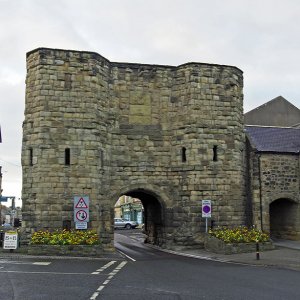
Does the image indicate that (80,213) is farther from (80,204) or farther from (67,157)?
(67,157)

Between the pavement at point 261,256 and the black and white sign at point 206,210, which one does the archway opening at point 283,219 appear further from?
the black and white sign at point 206,210

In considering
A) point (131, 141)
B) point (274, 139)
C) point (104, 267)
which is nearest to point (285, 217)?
point (274, 139)

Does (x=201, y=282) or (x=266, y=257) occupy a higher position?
(x=201, y=282)

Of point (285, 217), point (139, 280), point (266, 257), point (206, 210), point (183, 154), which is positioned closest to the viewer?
point (139, 280)

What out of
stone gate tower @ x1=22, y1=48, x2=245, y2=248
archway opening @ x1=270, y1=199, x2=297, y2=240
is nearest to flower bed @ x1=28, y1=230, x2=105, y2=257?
stone gate tower @ x1=22, y1=48, x2=245, y2=248

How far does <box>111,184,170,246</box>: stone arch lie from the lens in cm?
2288

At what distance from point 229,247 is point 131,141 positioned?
742cm

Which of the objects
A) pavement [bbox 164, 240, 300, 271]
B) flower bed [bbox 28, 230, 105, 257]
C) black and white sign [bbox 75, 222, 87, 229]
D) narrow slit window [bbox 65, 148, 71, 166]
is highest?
narrow slit window [bbox 65, 148, 71, 166]

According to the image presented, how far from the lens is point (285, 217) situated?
27297 millimetres

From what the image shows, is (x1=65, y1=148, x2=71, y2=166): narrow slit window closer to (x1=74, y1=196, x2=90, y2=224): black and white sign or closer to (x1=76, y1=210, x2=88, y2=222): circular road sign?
(x1=74, y1=196, x2=90, y2=224): black and white sign

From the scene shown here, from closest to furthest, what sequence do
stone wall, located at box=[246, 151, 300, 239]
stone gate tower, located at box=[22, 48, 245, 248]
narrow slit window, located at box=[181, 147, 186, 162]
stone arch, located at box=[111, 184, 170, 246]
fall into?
stone gate tower, located at box=[22, 48, 245, 248] → stone arch, located at box=[111, 184, 170, 246] → narrow slit window, located at box=[181, 147, 186, 162] → stone wall, located at box=[246, 151, 300, 239]

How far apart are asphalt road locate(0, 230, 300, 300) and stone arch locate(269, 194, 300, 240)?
1073 centimetres

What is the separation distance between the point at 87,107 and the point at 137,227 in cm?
3078

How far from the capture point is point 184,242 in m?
22.3
